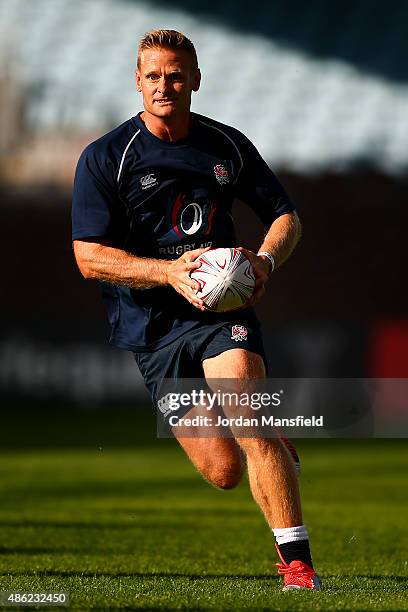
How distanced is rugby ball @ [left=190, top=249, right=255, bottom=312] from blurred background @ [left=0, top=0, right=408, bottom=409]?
45.6 ft

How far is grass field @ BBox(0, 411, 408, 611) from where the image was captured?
4672mm

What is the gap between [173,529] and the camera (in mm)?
8203

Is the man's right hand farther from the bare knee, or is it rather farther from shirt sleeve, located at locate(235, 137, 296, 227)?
the bare knee

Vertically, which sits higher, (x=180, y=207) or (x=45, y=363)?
(x=180, y=207)

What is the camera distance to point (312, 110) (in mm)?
28609

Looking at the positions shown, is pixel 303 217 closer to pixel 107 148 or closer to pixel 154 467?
pixel 154 467

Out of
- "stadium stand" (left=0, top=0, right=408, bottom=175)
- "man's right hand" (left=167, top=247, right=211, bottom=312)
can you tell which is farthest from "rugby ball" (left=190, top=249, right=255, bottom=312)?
"stadium stand" (left=0, top=0, right=408, bottom=175)

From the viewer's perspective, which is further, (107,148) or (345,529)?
(345,529)

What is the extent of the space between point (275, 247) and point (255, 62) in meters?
24.7

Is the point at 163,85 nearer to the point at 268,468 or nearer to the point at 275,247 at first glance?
Result: the point at 275,247

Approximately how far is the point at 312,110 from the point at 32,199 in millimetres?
8589

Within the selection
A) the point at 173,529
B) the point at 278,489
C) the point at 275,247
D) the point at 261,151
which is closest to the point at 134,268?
the point at 275,247

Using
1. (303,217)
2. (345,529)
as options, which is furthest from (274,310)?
(345,529)

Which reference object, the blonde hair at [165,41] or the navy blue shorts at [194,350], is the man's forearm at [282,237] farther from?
the blonde hair at [165,41]
